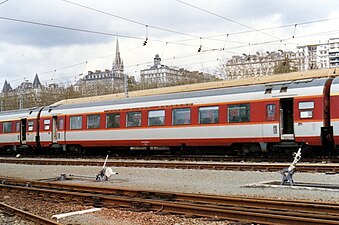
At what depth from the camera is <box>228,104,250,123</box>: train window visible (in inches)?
773

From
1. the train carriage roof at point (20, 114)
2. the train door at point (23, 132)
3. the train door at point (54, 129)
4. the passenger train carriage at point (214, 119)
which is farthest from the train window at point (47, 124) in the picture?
the train door at point (23, 132)

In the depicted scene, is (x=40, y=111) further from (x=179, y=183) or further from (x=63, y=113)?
(x=179, y=183)

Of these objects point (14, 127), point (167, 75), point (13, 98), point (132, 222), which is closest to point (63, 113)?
point (14, 127)

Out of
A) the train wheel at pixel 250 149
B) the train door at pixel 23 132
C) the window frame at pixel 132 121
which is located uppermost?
the window frame at pixel 132 121

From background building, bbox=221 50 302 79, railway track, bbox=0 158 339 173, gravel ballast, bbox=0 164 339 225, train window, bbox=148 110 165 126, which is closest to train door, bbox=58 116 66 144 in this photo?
railway track, bbox=0 158 339 173

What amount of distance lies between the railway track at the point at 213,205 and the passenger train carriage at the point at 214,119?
9230 millimetres

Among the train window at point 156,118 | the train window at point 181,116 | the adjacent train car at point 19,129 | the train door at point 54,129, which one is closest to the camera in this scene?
the train window at point 181,116

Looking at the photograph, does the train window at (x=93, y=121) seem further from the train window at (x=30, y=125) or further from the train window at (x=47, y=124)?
the train window at (x=30, y=125)

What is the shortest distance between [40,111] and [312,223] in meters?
26.0

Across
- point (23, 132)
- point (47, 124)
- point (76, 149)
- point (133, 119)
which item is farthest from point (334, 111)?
point (23, 132)

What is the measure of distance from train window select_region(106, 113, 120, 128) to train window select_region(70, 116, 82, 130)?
249 cm

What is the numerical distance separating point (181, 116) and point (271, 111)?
4831mm

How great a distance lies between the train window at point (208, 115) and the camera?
2065cm

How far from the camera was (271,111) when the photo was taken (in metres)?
18.9
